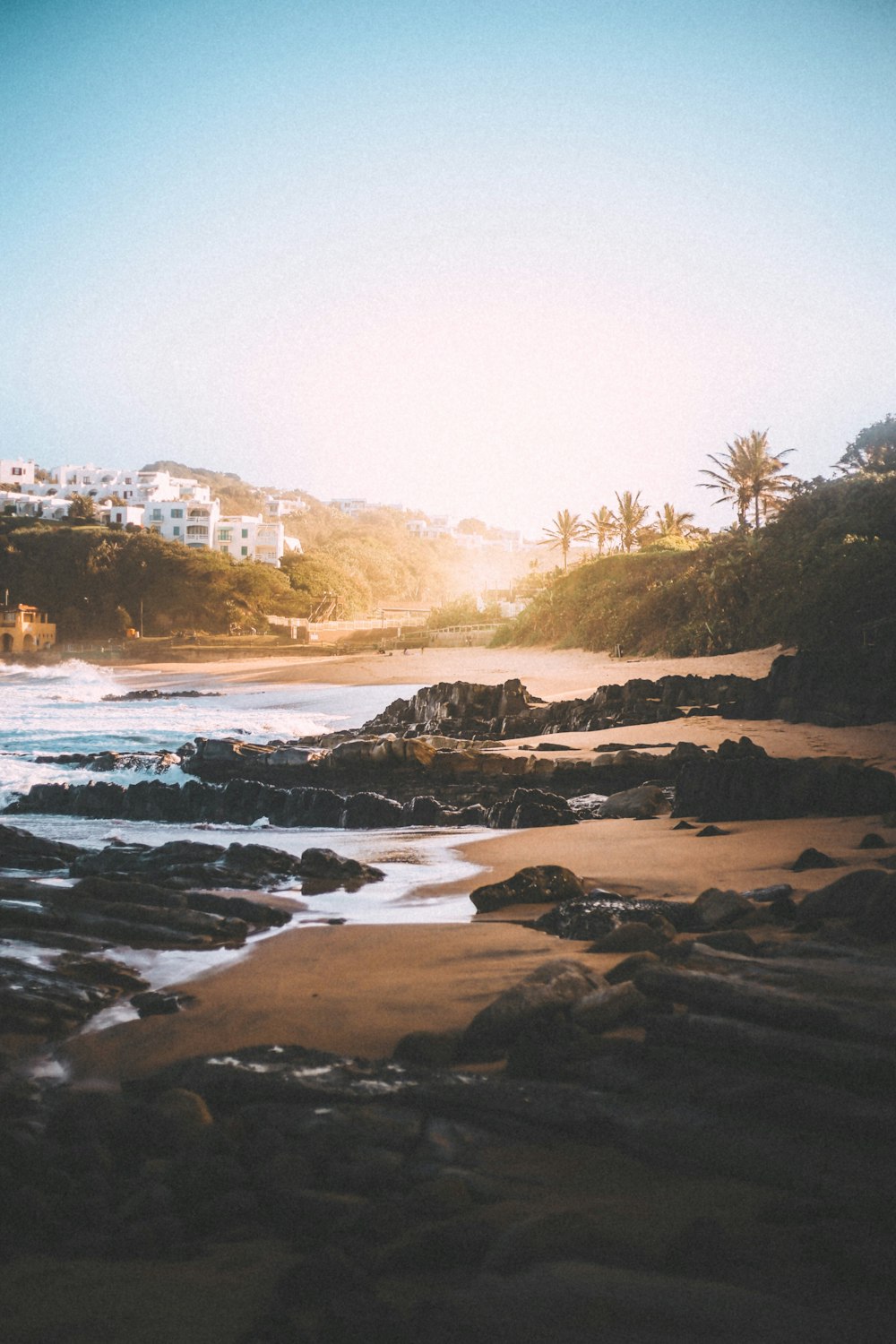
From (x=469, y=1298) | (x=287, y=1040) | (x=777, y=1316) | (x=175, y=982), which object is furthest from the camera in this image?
(x=175, y=982)

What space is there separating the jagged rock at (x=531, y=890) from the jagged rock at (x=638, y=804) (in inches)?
150

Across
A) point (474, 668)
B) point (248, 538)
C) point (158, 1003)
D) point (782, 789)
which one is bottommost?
point (158, 1003)

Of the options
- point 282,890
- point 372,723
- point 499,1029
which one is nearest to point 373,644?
point 372,723

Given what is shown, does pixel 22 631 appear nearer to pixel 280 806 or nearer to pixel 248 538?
pixel 248 538

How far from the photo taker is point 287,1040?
3.97 m

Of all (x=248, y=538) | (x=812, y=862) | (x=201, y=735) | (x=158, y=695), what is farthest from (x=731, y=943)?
(x=248, y=538)

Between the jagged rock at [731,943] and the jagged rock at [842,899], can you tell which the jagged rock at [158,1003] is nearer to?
the jagged rock at [731,943]

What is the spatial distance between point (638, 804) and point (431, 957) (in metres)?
5.73

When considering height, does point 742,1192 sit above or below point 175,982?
above

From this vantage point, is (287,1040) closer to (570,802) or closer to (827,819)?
(827,819)

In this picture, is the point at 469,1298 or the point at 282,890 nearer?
the point at 469,1298

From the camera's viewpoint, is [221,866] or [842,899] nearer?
[842,899]

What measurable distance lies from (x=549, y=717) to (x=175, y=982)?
50.8 ft

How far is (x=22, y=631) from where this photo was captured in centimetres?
6950
